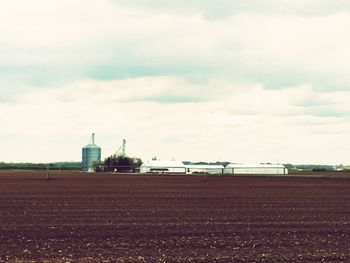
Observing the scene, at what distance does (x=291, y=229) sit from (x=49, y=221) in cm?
906

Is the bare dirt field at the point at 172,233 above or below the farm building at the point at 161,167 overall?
below

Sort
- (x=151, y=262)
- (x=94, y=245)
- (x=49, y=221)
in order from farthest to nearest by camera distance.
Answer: (x=49, y=221) < (x=94, y=245) < (x=151, y=262)

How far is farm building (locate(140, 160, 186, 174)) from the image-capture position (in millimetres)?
171875

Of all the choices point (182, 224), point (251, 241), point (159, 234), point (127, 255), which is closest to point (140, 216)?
point (182, 224)

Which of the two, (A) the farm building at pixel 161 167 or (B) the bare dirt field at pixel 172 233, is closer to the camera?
(B) the bare dirt field at pixel 172 233

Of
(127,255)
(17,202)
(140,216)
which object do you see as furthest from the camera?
(17,202)

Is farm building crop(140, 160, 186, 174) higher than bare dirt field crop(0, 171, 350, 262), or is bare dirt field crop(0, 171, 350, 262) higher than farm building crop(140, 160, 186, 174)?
farm building crop(140, 160, 186, 174)

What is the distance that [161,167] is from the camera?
7131 inches

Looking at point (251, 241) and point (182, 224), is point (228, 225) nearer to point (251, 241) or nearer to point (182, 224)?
point (182, 224)

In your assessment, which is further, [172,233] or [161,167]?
[161,167]

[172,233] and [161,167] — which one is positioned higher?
[161,167]

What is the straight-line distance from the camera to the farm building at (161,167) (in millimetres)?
171875

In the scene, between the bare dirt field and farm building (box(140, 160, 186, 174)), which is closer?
the bare dirt field

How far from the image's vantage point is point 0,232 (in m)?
21.2
